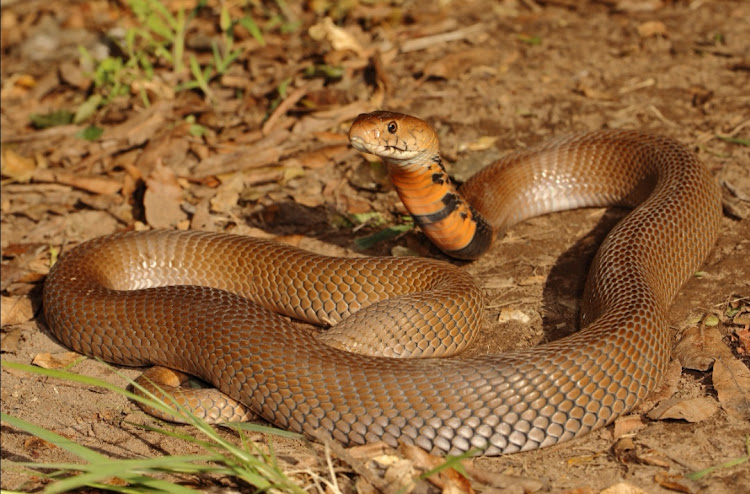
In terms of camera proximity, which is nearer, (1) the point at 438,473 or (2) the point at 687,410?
(1) the point at 438,473

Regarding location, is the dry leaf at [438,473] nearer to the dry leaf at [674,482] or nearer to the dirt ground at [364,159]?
the dirt ground at [364,159]

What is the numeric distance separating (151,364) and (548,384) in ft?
10.5

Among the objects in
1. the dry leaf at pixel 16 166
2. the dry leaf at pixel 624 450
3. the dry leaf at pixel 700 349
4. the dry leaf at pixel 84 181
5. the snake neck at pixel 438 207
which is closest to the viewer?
the dry leaf at pixel 624 450

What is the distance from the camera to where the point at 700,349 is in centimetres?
575

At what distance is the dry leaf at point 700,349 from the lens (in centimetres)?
564

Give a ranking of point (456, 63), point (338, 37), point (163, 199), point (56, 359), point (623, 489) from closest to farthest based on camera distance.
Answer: point (623, 489) → point (56, 359) → point (163, 199) → point (456, 63) → point (338, 37)

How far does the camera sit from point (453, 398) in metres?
4.94

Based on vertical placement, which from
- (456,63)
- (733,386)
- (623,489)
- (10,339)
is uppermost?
(456,63)

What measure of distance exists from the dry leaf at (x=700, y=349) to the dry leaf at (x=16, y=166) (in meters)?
7.18

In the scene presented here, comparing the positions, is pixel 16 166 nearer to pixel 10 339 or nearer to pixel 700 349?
pixel 10 339

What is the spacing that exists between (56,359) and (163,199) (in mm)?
2427

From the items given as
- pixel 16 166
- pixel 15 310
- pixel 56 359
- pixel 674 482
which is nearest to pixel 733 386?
pixel 674 482

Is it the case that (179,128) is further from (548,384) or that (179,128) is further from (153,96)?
(548,384)

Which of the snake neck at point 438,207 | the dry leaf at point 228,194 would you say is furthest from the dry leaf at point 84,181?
the snake neck at point 438,207
